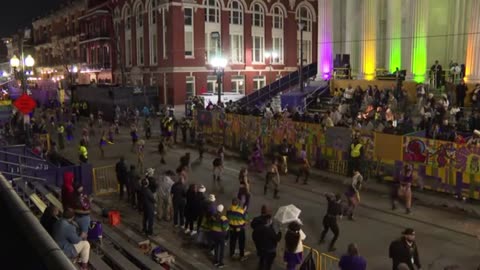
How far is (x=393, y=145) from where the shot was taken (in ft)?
61.2

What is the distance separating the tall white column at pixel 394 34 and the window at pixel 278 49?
2186 centimetres

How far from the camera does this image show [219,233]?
11352 mm

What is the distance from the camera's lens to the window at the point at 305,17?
56.6m

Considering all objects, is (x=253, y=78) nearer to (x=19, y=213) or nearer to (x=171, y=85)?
(x=171, y=85)

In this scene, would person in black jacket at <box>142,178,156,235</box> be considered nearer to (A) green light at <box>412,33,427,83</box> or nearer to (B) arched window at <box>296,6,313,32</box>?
(A) green light at <box>412,33,427,83</box>

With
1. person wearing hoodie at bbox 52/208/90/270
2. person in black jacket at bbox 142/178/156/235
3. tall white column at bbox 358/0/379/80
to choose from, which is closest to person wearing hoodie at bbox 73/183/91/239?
person in black jacket at bbox 142/178/156/235

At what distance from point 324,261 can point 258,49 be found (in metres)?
44.4

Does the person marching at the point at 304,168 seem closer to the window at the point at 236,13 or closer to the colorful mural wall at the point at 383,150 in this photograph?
the colorful mural wall at the point at 383,150

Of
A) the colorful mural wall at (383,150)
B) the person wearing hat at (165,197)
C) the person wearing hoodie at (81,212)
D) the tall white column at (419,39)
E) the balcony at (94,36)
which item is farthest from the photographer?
the balcony at (94,36)

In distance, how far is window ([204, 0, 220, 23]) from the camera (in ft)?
160

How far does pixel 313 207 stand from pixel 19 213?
13536mm

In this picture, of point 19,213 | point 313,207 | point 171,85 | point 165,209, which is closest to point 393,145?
point 313,207

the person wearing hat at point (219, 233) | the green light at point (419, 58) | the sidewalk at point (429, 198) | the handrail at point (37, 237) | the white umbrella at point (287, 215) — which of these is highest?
the green light at point (419, 58)

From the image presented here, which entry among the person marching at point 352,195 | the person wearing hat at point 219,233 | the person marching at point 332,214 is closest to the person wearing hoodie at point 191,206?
the person wearing hat at point 219,233
